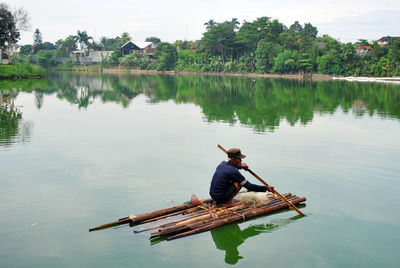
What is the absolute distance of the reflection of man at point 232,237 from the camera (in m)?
5.53

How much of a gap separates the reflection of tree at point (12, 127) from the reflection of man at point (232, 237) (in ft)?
25.8

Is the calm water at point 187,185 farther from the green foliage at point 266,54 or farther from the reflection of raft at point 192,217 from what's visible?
the green foliage at point 266,54

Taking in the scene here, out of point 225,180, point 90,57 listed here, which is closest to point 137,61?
point 90,57

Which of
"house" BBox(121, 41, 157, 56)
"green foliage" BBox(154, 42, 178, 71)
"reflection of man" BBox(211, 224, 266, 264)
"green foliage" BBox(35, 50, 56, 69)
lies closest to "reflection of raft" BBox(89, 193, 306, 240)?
"reflection of man" BBox(211, 224, 266, 264)

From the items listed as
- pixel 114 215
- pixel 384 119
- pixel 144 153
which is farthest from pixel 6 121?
pixel 384 119

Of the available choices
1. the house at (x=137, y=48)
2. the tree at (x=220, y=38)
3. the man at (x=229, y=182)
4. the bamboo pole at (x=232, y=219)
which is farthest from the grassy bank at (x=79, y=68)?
the bamboo pole at (x=232, y=219)

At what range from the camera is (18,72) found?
4119cm

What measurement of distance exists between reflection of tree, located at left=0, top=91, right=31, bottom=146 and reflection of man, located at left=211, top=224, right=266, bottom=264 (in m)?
7.87

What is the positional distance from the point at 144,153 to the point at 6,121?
24.5ft

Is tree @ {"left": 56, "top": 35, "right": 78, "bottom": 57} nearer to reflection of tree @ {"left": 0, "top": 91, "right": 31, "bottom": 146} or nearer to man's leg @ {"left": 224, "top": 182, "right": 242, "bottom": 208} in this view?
reflection of tree @ {"left": 0, "top": 91, "right": 31, "bottom": 146}

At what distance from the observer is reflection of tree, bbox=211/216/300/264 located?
5562 millimetres

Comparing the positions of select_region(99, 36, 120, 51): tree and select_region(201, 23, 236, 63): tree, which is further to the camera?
select_region(99, 36, 120, 51): tree

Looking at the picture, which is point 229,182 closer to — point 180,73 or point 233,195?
point 233,195

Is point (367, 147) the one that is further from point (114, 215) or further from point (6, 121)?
point (6, 121)
